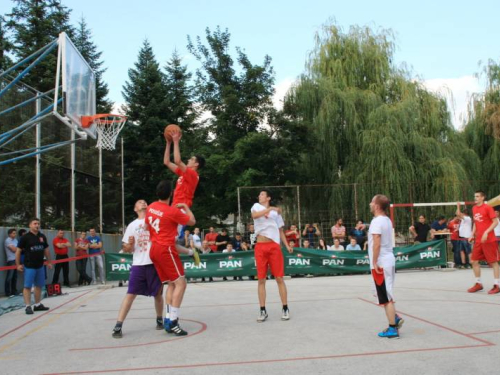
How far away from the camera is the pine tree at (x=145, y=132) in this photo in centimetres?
3447

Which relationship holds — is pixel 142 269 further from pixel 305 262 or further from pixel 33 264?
pixel 305 262

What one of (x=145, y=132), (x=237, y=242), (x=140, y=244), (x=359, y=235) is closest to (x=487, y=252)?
(x=140, y=244)

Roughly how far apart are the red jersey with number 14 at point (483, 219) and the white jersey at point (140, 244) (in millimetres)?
7451

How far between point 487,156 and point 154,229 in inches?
927

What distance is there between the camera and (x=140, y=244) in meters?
7.98

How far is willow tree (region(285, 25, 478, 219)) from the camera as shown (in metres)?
24.4

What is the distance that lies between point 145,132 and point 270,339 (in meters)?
29.6

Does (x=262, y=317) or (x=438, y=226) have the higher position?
(x=438, y=226)

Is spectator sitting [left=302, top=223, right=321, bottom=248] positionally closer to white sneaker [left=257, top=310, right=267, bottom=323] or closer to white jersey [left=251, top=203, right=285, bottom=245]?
white jersey [left=251, top=203, right=285, bottom=245]

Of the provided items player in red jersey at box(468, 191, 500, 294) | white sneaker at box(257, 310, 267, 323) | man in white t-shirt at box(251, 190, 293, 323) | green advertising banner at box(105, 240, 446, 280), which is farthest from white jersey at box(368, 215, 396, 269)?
green advertising banner at box(105, 240, 446, 280)

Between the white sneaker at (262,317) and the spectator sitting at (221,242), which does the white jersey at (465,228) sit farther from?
the white sneaker at (262,317)

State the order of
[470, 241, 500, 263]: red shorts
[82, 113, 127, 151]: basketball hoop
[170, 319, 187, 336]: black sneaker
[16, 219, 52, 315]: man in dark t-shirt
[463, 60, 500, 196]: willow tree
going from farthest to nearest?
[463, 60, 500, 196]: willow tree < [82, 113, 127, 151]: basketball hoop < [470, 241, 500, 263]: red shorts < [16, 219, 52, 315]: man in dark t-shirt < [170, 319, 187, 336]: black sneaker

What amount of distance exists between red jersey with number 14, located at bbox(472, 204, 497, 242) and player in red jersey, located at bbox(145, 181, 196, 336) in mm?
7062

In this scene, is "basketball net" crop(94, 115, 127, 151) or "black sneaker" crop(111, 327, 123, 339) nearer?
"black sneaker" crop(111, 327, 123, 339)
